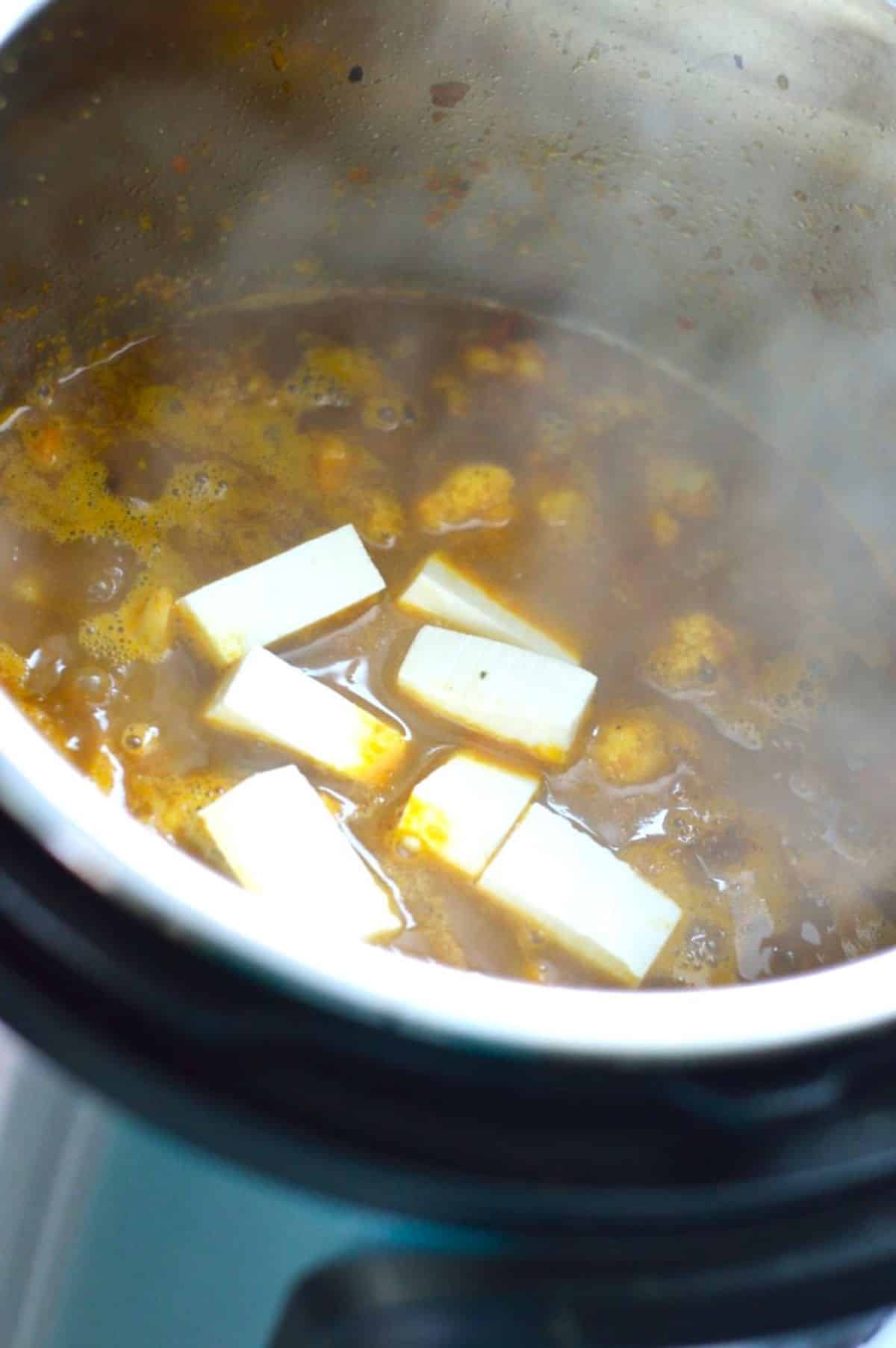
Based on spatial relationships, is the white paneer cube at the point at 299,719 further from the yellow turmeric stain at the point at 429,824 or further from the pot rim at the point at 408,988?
the pot rim at the point at 408,988

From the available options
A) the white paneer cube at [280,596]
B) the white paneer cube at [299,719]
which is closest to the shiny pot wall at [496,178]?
the white paneer cube at [280,596]

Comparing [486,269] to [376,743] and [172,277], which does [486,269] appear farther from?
[376,743]

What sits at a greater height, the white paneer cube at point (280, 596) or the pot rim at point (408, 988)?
the pot rim at point (408, 988)

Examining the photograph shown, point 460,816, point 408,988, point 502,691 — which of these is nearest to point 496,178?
point 502,691

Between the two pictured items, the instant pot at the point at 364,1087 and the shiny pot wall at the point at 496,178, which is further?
the shiny pot wall at the point at 496,178

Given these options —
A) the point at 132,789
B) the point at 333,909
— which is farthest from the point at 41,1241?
the point at 132,789

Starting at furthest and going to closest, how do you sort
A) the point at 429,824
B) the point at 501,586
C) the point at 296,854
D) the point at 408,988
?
the point at 501,586, the point at 429,824, the point at 296,854, the point at 408,988

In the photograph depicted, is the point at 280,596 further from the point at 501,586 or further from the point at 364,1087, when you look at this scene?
the point at 364,1087
